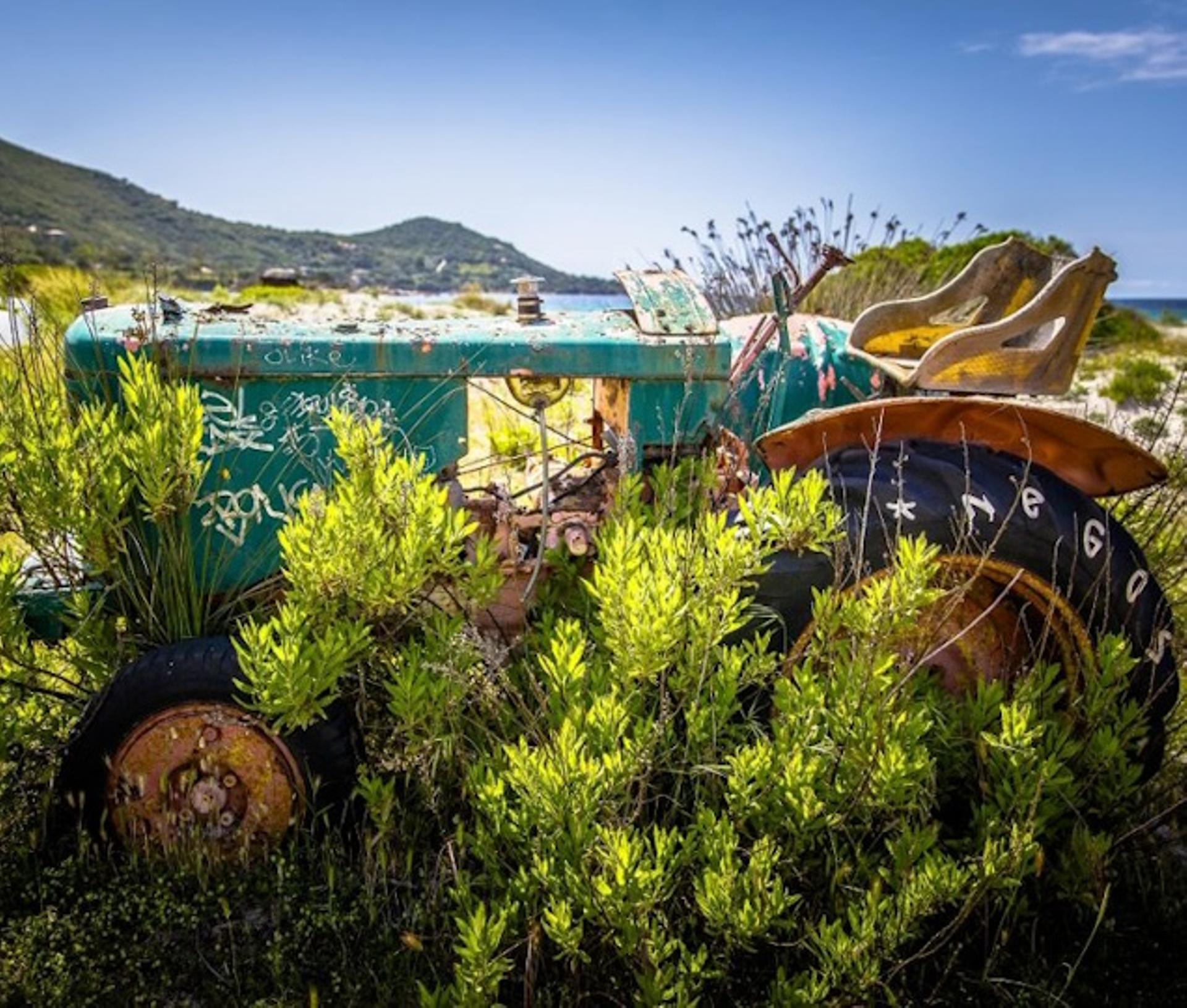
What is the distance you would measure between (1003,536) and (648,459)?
1.05 metres

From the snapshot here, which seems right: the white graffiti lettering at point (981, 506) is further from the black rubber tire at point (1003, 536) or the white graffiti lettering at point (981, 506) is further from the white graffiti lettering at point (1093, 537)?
the white graffiti lettering at point (1093, 537)

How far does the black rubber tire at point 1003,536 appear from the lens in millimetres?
Result: 2463

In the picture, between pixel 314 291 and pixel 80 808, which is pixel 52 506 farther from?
pixel 314 291

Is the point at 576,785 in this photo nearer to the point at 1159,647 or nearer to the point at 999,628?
the point at 999,628

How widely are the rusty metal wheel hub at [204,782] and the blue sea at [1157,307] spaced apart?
53.6 ft

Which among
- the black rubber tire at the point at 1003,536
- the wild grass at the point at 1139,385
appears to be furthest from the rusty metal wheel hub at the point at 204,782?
the wild grass at the point at 1139,385

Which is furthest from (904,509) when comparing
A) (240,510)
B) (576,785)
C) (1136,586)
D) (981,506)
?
(240,510)

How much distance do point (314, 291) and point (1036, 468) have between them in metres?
19.4

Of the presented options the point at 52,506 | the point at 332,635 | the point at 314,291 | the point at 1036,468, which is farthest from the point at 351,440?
the point at 314,291

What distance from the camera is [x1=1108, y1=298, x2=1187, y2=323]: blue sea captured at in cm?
1677

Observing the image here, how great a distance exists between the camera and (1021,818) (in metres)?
2.07

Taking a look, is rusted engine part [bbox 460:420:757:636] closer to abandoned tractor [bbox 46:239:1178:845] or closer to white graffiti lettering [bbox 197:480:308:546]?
abandoned tractor [bbox 46:239:1178:845]

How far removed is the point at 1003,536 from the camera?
2.51 metres

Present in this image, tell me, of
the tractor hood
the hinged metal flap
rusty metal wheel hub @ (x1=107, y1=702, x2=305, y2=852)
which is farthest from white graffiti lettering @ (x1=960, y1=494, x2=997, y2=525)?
rusty metal wheel hub @ (x1=107, y1=702, x2=305, y2=852)
